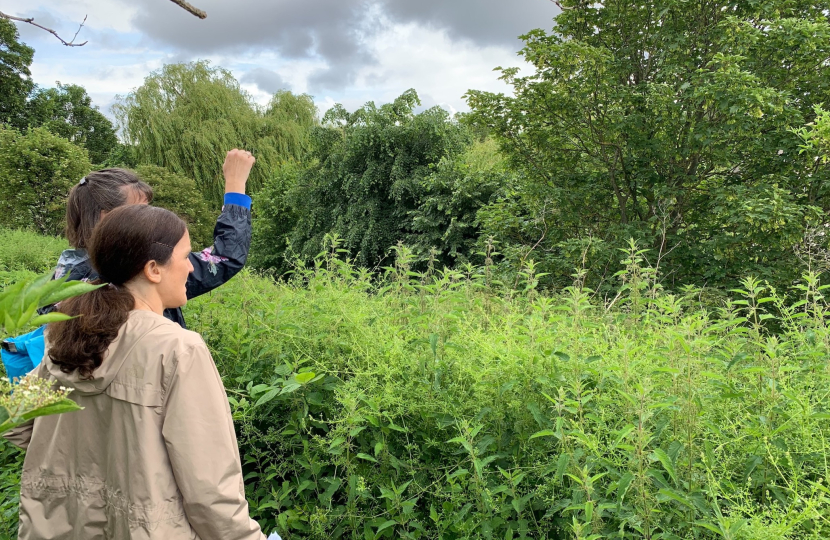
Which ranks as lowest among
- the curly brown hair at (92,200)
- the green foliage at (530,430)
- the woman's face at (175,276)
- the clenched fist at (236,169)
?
the green foliage at (530,430)

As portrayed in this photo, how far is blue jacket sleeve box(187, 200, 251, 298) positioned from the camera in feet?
7.19

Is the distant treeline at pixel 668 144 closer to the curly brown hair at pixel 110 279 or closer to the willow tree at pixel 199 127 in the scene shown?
the curly brown hair at pixel 110 279

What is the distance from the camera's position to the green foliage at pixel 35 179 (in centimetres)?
1659

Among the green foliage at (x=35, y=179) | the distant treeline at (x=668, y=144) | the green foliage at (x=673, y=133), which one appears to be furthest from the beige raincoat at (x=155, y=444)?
the green foliage at (x=35, y=179)

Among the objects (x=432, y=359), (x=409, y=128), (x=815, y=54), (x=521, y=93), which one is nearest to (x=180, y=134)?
(x=409, y=128)

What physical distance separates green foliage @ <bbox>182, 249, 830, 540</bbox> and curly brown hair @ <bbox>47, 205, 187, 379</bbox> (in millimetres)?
646

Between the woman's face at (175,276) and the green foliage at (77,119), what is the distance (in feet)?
109

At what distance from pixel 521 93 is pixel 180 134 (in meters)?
19.2

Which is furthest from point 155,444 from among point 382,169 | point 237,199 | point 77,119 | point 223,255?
point 77,119

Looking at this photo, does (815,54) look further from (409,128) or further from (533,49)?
(409,128)

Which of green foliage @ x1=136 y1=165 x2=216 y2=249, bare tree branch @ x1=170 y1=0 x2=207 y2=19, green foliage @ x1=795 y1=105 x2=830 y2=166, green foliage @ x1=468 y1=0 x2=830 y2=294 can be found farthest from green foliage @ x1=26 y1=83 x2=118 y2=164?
green foliage @ x1=795 y1=105 x2=830 y2=166

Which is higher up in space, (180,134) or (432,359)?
(180,134)

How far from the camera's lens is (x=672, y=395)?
5.67ft

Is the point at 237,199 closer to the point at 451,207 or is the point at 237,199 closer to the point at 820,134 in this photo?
the point at 820,134
